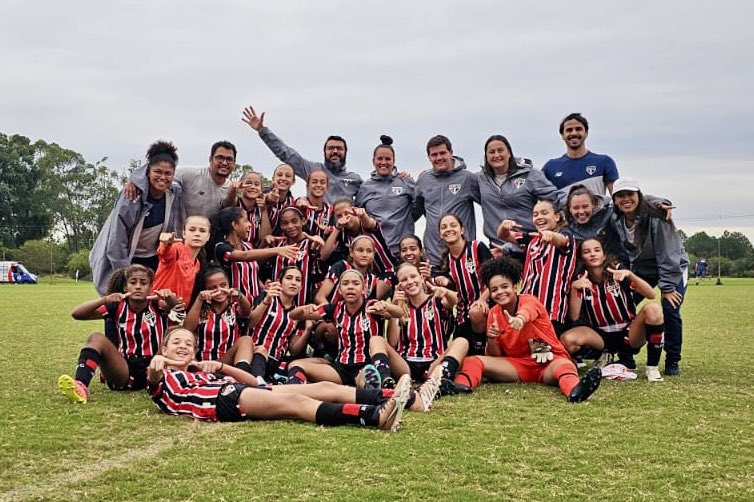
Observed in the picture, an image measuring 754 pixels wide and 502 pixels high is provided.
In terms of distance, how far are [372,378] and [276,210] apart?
2527mm

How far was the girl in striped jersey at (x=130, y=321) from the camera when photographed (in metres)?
6.15

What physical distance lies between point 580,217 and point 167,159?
406 cm

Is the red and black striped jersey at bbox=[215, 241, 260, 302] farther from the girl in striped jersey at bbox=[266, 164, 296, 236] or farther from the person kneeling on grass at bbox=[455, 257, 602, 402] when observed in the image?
the person kneeling on grass at bbox=[455, 257, 602, 402]

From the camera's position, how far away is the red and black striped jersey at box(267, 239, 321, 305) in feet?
24.0

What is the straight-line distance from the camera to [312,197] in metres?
7.73

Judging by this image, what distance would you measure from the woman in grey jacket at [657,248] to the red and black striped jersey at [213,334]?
3.89 metres

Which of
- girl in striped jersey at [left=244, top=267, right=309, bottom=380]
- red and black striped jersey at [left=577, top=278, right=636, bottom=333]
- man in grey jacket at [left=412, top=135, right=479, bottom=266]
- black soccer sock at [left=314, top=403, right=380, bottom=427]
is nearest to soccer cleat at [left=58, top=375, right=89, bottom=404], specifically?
girl in striped jersey at [left=244, top=267, right=309, bottom=380]

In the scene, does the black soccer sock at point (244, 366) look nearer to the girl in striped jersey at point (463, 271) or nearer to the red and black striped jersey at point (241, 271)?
the red and black striped jersey at point (241, 271)

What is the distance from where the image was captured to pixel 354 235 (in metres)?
7.66

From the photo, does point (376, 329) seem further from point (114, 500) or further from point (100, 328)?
point (100, 328)

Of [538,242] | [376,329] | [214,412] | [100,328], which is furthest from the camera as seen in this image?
[100,328]

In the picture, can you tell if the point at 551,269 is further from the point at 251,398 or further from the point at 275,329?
the point at 251,398

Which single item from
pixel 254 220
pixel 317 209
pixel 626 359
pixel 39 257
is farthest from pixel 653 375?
pixel 39 257

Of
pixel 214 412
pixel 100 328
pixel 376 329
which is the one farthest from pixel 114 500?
pixel 100 328
